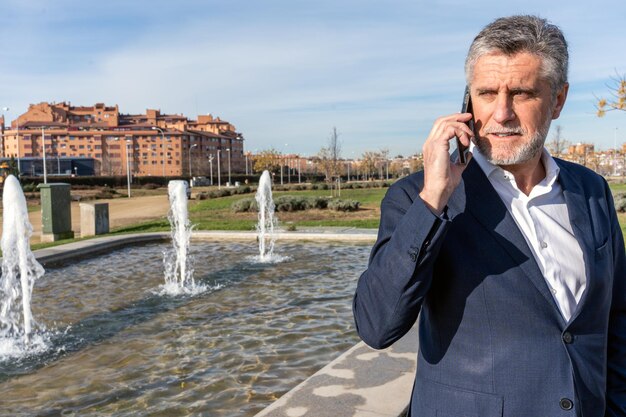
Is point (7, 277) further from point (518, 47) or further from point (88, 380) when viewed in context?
point (518, 47)

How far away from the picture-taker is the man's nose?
165 centimetres

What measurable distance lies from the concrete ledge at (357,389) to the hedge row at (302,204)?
16492 millimetres

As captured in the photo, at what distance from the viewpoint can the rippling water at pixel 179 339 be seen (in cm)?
471

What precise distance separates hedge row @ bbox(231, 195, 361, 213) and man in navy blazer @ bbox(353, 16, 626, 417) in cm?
1964

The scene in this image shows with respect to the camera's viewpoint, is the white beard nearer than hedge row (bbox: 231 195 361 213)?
Yes

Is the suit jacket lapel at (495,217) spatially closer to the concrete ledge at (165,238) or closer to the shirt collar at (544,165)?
the shirt collar at (544,165)

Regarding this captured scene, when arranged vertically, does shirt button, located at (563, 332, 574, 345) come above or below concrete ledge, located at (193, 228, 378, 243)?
above

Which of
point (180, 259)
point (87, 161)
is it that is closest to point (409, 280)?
point (180, 259)

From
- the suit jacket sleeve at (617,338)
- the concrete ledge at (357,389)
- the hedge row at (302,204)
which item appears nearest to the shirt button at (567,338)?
the suit jacket sleeve at (617,338)

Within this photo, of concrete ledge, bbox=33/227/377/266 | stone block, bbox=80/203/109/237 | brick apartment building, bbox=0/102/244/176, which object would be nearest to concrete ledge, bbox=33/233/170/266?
concrete ledge, bbox=33/227/377/266

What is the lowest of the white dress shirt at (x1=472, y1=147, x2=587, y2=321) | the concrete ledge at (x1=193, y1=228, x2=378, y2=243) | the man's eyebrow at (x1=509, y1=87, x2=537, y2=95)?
the concrete ledge at (x1=193, y1=228, x2=378, y2=243)

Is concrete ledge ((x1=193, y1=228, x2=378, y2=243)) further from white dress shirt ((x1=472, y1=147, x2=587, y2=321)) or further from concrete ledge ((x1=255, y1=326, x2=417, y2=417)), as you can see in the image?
white dress shirt ((x1=472, y1=147, x2=587, y2=321))

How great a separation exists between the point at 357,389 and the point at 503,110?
9.76ft

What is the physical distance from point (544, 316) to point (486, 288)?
0.18 metres
